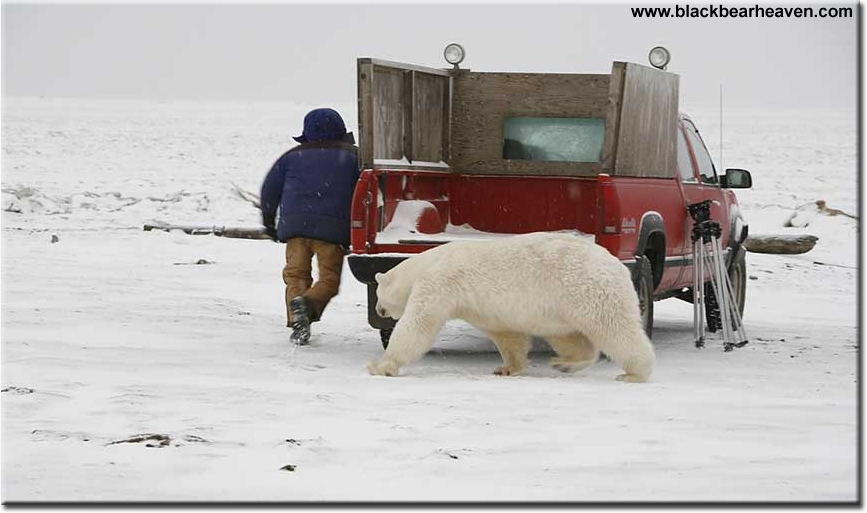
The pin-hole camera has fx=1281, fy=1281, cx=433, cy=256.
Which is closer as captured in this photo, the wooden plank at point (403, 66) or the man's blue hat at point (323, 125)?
the wooden plank at point (403, 66)

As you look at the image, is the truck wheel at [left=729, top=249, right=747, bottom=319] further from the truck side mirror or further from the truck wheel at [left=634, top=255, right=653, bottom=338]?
the truck wheel at [left=634, top=255, right=653, bottom=338]

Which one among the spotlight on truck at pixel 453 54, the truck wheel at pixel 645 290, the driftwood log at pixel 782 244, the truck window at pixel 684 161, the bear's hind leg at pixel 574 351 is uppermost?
the spotlight on truck at pixel 453 54

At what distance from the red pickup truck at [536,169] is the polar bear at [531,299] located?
794mm

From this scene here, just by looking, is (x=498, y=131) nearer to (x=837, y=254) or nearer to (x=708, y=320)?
(x=708, y=320)

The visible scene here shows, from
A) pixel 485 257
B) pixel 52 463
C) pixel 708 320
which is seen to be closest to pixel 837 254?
pixel 708 320

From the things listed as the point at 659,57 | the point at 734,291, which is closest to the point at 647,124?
the point at 659,57

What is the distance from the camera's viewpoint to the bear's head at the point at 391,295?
329 inches

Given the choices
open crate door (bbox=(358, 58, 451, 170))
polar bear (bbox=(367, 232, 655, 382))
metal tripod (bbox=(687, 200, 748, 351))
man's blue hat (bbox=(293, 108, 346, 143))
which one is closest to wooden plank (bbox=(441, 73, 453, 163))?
open crate door (bbox=(358, 58, 451, 170))

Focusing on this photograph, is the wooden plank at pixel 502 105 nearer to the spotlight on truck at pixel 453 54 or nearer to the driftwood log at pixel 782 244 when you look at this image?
the spotlight on truck at pixel 453 54

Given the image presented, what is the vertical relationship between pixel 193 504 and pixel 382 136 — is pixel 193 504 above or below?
below

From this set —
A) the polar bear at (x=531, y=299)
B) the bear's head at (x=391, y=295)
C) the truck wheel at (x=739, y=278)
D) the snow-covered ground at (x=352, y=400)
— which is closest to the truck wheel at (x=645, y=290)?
the snow-covered ground at (x=352, y=400)

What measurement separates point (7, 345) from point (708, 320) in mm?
6283

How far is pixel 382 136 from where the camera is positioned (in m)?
9.93

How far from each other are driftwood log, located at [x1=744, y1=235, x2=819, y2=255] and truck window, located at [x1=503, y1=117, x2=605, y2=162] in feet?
24.9
